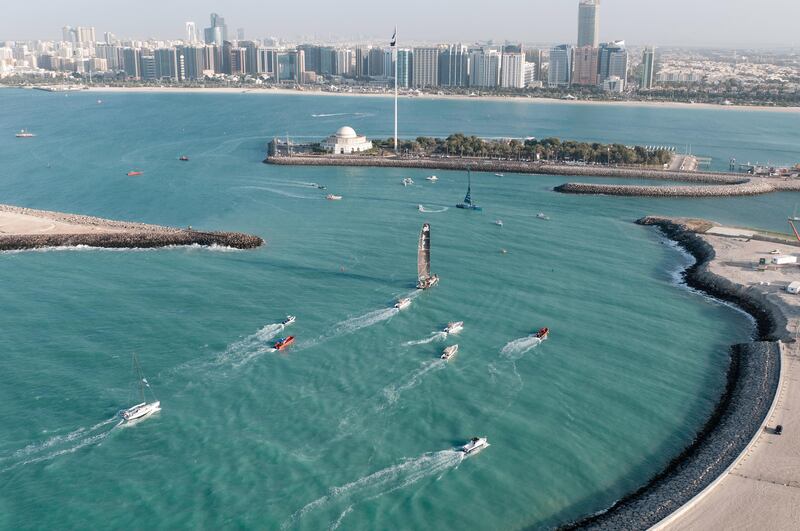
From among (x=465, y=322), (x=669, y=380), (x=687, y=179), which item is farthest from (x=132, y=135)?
(x=669, y=380)

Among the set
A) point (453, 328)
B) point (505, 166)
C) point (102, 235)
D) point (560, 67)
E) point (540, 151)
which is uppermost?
point (560, 67)

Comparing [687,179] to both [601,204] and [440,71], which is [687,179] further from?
[440,71]

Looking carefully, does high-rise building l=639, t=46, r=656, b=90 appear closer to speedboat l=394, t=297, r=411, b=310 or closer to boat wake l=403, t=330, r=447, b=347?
speedboat l=394, t=297, r=411, b=310

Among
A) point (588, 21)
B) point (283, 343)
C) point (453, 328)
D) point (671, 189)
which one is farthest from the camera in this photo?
point (588, 21)

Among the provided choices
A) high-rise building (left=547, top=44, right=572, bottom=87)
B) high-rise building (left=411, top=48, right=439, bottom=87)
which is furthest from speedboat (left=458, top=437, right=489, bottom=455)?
high-rise building (left=411, top=48, right=439, bottom=87)

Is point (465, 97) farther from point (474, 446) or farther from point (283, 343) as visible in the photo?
point (474, 446)

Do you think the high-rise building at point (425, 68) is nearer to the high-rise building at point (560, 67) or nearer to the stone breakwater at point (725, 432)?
the high-rise building at point (560, 67)

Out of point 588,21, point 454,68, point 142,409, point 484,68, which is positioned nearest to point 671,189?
point 142,409
